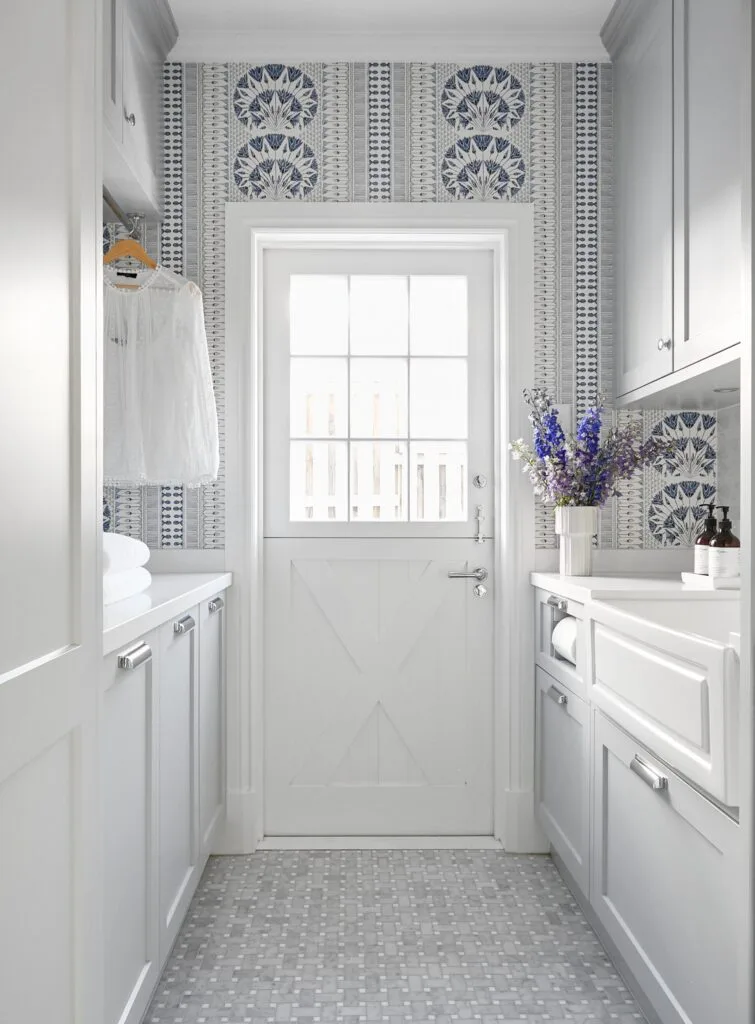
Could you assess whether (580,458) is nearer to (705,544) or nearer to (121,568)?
(705,544)

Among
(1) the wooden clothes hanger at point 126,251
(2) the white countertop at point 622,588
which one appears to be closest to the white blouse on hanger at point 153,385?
(1) the wooden clothes hanger at point 126,251

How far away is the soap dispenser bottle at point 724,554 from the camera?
7.05ft

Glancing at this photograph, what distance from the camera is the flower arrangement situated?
2459 millimetres

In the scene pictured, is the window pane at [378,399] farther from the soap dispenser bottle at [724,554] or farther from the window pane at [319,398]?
the soap dispenser bottle at [724,554]

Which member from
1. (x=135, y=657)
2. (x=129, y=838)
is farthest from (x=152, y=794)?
(x=135, y=657)

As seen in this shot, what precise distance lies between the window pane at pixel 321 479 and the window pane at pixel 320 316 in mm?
341

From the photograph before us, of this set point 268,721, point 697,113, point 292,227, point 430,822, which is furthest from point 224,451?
point 697,113

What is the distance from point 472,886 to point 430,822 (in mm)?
401

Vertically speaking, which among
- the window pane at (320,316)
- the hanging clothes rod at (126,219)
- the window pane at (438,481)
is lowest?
the window pane at (438,481)

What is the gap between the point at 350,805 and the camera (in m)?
2.79

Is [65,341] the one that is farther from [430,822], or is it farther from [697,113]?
[430,822]

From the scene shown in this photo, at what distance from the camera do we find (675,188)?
2.06 metres

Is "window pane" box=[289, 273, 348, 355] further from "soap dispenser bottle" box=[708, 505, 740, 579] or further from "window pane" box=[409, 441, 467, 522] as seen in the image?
"soap dispenser bottle" box=[708, 505, 740, 579]

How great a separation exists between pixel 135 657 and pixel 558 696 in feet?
4.37
